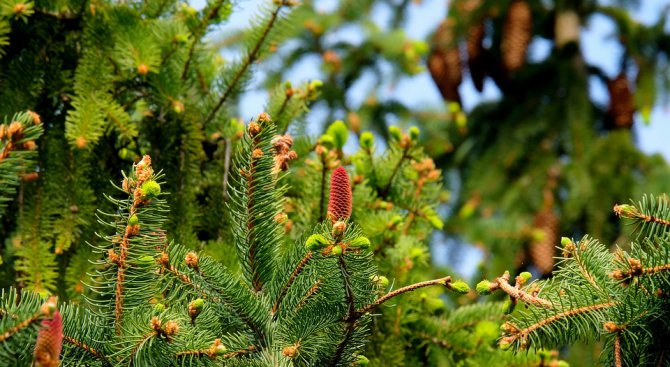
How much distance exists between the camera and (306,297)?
3.46ft

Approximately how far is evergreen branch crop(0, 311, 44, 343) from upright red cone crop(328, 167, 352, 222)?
38 cm

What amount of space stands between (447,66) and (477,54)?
0.49 ft

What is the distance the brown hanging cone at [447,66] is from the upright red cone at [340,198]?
2.88 m

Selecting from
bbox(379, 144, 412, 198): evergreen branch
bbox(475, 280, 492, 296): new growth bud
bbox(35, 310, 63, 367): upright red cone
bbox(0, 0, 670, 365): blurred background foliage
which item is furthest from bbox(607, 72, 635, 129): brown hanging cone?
bbox(35, 310, 63, 367): upright red cone

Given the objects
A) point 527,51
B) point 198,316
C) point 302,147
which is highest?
point 527,51

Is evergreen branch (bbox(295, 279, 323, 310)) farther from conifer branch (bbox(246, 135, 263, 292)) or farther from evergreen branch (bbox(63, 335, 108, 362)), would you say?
evergreen branch (bbox(63, 335, 108, 362))

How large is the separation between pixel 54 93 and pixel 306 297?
86 centimetres

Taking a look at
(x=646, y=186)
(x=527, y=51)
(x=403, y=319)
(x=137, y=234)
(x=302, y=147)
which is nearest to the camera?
(x=137, y=234)

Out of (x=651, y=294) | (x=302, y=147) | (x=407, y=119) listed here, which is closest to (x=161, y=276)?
(x=651, y=294)

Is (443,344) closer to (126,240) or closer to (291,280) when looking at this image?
(291,280)

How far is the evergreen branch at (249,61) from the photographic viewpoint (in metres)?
1.65

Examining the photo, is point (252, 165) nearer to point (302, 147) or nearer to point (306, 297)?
point (306, 297)

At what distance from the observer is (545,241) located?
132 inches

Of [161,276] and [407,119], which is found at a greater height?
[407,119]
